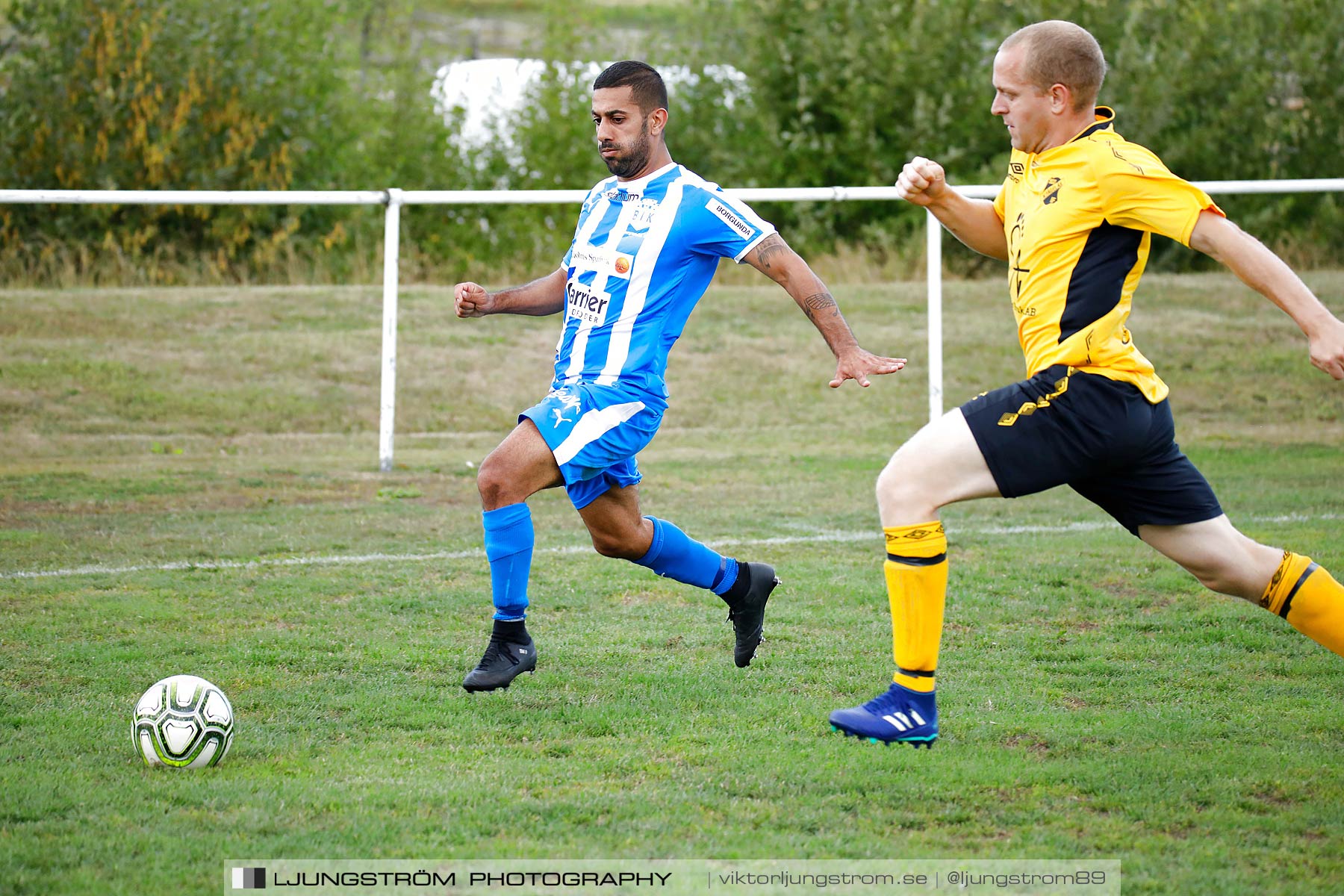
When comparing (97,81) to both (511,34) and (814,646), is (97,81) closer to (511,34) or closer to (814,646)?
(814,646)

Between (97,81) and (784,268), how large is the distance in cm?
1270

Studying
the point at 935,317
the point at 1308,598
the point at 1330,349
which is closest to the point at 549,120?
the point at 935,317

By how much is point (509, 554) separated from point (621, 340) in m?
0.84

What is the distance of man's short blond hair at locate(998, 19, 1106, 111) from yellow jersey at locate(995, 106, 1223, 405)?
4.0 inches

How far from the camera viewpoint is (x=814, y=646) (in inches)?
209

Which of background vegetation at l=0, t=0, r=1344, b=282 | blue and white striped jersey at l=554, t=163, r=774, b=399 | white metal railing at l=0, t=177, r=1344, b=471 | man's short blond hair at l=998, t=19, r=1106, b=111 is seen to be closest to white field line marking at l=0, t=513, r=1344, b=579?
white metal railing at l=0, t=177, r=1344, b=471

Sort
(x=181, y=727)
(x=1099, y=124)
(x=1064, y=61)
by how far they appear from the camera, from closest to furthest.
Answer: (x=181, y=727) < (x=1064, y=61) < (x=1099, y=124)

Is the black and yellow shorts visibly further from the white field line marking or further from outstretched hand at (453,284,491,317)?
the white field line marking

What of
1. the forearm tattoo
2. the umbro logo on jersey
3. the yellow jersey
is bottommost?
the umbro logo on jersey

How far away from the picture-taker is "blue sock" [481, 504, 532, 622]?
187 inches

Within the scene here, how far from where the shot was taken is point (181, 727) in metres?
3.85

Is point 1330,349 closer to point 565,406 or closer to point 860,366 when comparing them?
point 860,366

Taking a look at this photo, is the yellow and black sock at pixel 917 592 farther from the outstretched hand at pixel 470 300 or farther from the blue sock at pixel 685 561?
the outstretched hand at pixel 470 300

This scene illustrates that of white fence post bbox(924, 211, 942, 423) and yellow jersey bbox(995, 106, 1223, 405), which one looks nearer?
yellow jersey bbox(995, 106, 1223, 405)
